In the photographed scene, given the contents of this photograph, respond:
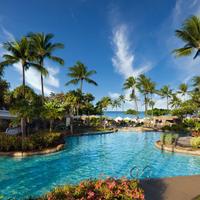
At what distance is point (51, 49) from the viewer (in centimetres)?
2920

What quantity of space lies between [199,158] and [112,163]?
21.5ft

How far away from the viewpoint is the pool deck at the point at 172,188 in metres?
7.68

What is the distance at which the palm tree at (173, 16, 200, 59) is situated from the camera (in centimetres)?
2192

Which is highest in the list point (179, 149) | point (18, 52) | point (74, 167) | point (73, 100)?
point (18, 52)

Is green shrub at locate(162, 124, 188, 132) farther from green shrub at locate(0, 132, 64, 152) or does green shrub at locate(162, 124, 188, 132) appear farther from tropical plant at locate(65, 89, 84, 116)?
green shrub at locate(0, 132, 64, 152)

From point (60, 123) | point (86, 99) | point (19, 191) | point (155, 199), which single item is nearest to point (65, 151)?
point (19, 191)

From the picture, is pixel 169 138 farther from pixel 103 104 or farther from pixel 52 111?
pixel 103 104

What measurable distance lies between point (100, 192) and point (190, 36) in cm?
2063

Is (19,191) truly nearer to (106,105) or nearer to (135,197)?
(135,197)

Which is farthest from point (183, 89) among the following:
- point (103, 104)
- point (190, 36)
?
point (190, 36)

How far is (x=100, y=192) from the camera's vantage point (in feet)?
20.7

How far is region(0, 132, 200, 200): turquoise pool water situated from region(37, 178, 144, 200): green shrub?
452 centimetres

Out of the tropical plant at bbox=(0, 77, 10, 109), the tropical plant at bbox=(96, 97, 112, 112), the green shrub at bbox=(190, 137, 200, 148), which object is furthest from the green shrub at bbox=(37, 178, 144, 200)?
the tropical plant at bbox=(96, 97, 112, 112)

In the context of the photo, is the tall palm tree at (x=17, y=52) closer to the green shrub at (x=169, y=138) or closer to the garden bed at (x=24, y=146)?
the garden bed at (x=24, y=146)
